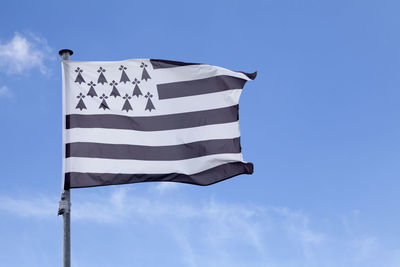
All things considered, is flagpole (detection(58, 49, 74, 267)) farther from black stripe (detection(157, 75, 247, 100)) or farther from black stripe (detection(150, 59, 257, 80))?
black stripe (detection(150, 59, 257, 80))

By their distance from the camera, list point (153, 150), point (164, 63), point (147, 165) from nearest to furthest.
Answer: point (147, 165)
point (153, 150)
point (164, 63)

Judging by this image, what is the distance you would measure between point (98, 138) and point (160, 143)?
1.53m

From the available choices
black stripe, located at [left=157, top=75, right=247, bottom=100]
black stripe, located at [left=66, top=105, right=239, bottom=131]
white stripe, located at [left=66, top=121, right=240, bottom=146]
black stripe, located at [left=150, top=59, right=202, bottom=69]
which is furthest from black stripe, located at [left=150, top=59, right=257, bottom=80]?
white stripe, located at [left=66, top=121, right=240, bottom=146]

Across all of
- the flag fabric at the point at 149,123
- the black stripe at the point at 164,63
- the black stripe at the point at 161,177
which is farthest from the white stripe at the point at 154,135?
the black stripe at the point at 164,63

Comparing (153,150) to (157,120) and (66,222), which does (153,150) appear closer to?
(157,120)

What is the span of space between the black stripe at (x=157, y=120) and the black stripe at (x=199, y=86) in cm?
56

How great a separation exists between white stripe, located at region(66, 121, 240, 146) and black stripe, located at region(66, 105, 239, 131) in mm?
106

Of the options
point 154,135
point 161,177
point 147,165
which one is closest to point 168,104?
point 154,135

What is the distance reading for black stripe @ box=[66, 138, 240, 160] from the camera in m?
12.7

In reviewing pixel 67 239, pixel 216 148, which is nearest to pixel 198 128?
pixel 216 148

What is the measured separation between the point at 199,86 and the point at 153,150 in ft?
7.72

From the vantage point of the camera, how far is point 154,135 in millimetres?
13773

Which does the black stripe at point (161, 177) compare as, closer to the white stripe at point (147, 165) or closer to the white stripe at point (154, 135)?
the white stripe at point (147, 165)

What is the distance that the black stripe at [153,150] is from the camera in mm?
12711
